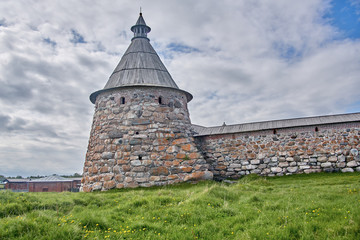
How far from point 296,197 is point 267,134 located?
19.5 ft

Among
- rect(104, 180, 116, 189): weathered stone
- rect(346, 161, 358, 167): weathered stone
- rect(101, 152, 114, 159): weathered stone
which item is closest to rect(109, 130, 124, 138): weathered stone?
rect(101, 152, 114, 159): weathered stone

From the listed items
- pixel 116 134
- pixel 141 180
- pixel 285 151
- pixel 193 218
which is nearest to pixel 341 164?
pixel 285 151

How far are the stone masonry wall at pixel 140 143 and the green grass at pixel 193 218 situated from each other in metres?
4.10

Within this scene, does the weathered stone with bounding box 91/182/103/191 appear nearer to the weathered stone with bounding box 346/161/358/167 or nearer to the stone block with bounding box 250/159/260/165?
the stone block with bounding box 250/159/260/165

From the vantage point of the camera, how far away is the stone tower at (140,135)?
37.2ft

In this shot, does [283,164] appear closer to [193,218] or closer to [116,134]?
[116,134]

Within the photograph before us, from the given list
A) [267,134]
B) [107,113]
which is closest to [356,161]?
[267,134]

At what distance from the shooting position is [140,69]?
13391mm

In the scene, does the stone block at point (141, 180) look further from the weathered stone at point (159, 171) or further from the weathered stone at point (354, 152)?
the weathered stone at point (354, 152)

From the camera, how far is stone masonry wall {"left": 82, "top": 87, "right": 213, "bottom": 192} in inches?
446

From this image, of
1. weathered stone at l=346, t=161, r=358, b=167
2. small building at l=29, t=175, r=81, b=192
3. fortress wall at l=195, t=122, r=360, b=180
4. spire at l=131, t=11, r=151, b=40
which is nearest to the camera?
weathered stone at l=346, t=161, r=358, b=167

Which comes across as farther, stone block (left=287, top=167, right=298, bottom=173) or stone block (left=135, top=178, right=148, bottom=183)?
stone block (left=287, top=167, right=298, bottom=173)

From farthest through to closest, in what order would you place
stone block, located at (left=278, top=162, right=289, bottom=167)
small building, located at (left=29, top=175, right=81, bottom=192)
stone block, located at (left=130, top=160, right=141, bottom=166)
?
small building, located at (left=29, top=175, right=81, bottom=192)
stone block, located at (left=278, top=162, right=289, bottom=167)
stone block, located at (left=130, top=160, right=141, bottom=166)

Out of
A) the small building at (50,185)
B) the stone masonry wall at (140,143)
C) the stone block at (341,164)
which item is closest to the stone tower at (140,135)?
the stone masonry wall at (140,143)
